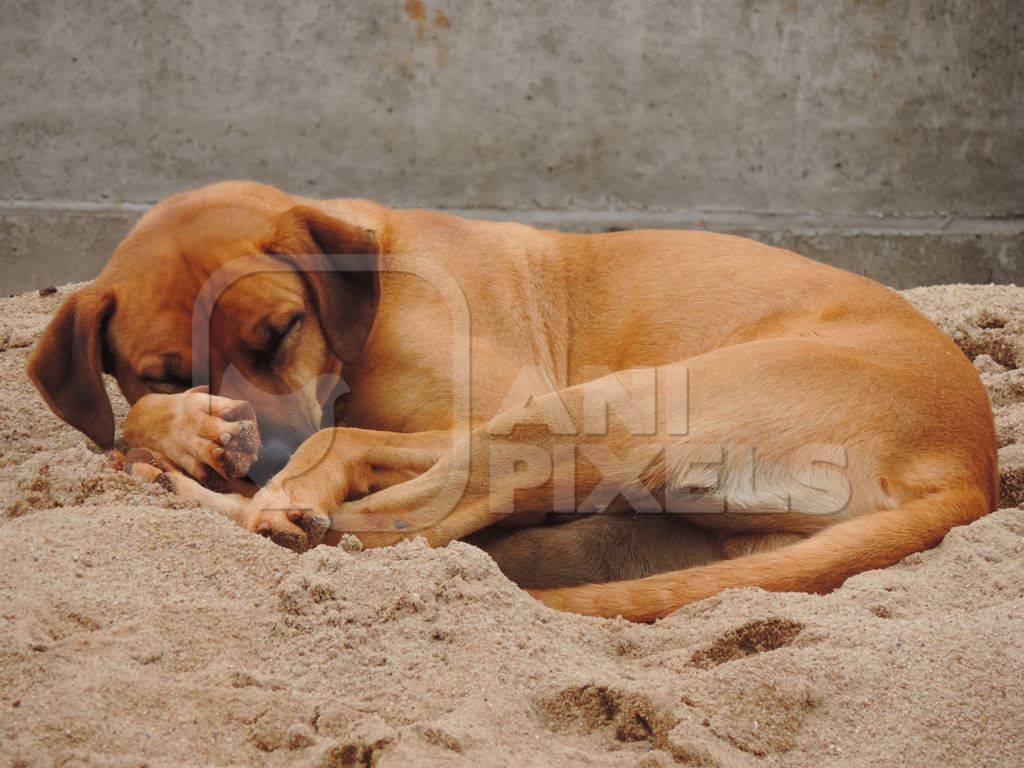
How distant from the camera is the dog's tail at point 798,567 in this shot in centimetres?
259

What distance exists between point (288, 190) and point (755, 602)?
4586 mm

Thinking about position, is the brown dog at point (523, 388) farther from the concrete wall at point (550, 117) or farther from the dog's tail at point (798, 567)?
the concrete wall at point (550, 117)

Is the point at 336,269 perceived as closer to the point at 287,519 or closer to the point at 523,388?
the point at 523,388

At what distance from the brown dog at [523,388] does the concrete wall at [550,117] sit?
247 cm

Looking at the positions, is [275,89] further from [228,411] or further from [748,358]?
[748,358]

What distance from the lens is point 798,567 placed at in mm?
2623

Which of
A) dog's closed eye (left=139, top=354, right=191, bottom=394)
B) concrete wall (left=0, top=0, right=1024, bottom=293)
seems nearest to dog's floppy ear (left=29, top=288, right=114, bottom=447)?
dog's closed eye (left=139, top=354, right=191, bottom=394)

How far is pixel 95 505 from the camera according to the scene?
9.26ft

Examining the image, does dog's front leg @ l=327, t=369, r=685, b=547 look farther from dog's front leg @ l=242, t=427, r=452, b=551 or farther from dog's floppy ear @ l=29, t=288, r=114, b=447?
dog's floppy ear @ l=29, t=288, r=114, b=447

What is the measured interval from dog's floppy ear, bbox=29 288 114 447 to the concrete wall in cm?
293

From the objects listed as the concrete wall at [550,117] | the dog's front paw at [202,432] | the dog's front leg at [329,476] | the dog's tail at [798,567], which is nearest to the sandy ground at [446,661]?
the dog's tail at [798,567]

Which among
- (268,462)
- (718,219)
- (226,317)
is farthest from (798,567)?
(718,219)

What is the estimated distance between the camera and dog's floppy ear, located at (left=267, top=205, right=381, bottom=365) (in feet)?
11.2

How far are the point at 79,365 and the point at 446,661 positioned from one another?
6.30ft
